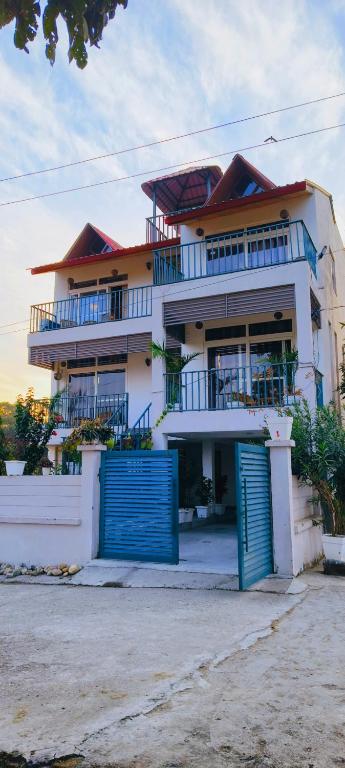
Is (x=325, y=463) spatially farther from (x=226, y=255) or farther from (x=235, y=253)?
(x=226, y=255)

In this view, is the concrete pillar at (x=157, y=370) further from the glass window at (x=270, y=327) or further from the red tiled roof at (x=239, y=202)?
the red tiled roof at (x=239, y=202)

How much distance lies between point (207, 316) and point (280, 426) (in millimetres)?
5375

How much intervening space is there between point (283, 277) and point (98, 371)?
290 inches

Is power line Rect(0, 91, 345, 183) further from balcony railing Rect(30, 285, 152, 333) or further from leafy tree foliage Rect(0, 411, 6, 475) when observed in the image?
balcony railing Rect(30, 285, 152, 333)

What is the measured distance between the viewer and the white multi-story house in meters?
11.0

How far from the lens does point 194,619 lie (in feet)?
15.8

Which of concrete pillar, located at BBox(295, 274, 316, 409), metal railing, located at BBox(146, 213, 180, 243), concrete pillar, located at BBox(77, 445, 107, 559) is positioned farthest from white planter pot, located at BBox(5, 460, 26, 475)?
metal railing, located at BBox(146, 213, 180, 243)

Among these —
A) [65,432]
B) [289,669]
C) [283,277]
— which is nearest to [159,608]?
[289,669]

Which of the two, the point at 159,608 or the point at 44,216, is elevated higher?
the point at 44,216

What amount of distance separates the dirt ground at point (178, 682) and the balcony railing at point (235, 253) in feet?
28.3

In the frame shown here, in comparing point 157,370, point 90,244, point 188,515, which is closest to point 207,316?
point 157,370

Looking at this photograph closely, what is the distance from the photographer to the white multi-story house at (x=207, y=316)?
432 inches

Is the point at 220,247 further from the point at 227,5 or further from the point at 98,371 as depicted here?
the point at 227,5

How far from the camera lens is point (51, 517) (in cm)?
768
